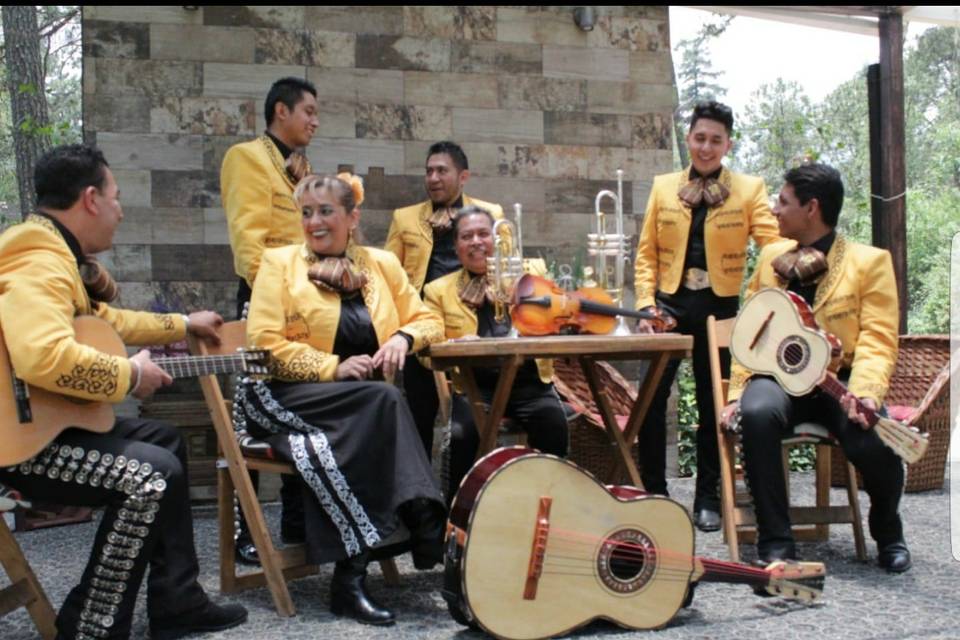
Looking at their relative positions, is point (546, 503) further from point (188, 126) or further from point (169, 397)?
point (188, 126)

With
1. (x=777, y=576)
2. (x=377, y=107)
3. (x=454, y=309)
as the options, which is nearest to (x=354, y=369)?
(x=454, y=309)

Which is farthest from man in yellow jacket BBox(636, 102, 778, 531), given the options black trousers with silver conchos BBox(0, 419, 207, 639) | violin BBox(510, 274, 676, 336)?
black trousers with silver conchos BBox(0, 419, 207, 639)

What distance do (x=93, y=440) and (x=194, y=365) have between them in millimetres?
405

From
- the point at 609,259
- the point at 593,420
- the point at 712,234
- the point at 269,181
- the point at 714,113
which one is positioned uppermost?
the point at 714,113

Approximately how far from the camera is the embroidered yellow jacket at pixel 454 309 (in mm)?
4680

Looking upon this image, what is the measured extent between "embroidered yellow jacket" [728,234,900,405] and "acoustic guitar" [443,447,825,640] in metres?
1.12

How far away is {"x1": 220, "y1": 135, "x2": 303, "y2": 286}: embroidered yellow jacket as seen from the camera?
4797 millimetres

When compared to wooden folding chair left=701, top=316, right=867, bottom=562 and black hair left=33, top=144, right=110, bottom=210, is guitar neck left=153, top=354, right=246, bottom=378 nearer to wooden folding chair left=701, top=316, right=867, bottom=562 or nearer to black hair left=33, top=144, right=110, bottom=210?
black hair left=33, top=144, right=110, bottom=210

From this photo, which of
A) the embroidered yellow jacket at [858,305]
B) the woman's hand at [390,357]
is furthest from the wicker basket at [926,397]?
the woman's hand at [390,357]

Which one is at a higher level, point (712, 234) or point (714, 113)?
point (714, 113)

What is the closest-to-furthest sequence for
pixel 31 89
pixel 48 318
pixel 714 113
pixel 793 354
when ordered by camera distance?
1. pixel 48 318
2. pixel 793 354
3. pixel 714 113
4. pixel 31 89

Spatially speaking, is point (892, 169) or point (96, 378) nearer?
point (96, 378)

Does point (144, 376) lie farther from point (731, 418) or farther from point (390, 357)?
point (731, 418)

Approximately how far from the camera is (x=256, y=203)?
191 inches
